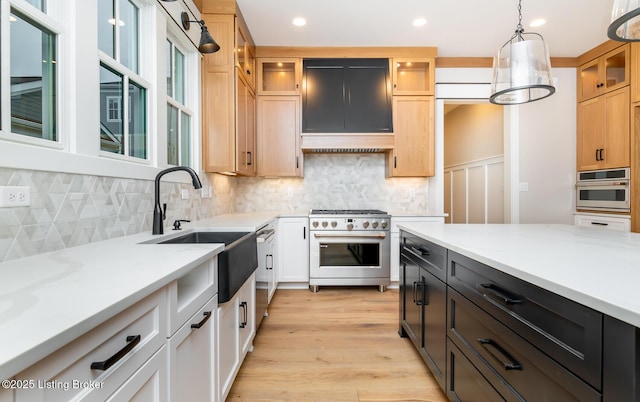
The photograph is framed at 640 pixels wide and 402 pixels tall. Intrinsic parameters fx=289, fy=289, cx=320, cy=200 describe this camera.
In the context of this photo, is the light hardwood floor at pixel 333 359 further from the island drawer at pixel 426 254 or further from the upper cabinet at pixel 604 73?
the upper cabinet at pixel 604 73

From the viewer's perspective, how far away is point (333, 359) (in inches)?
76.9

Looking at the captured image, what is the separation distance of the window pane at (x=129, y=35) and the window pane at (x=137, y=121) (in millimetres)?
140

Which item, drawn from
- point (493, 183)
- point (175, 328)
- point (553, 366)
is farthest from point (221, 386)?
point (493, 183)

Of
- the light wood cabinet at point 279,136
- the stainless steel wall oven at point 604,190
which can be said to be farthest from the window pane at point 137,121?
the stainless steel wall oven at point 604,190

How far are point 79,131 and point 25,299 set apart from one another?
3.19 ft

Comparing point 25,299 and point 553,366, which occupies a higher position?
point 25,299

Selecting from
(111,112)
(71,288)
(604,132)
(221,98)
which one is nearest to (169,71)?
(221,98)

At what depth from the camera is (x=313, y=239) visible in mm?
3285

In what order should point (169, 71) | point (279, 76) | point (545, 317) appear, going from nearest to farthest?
point (545, 317) < point (169, 71) < point (279, 76)

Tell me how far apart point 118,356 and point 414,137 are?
353 cm

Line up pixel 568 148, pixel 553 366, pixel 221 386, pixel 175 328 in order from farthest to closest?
1. pixel 568 148
2. pixel 221 386
3. pixel 175 328
4. pixel 553 366

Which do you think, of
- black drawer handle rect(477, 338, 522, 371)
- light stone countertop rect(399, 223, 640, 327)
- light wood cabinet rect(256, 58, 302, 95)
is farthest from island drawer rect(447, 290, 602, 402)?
light wood cabinet rect(256, 58, 302, 95)

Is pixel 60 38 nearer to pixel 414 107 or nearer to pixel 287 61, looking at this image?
pixel 287 61

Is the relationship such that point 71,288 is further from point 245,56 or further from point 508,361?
point 245,56
